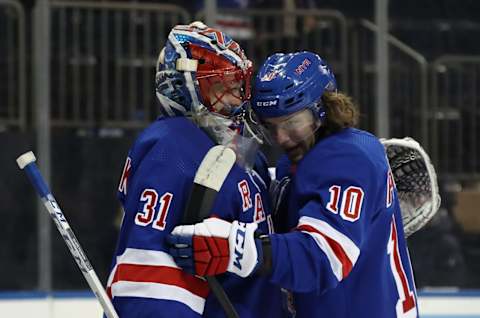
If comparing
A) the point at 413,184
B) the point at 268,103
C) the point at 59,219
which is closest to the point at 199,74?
the point at 268,103

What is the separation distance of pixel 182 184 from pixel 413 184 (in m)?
0.67

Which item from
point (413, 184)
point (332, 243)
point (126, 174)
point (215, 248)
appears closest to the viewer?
point (215, 248)

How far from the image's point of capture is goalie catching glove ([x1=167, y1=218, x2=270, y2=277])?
7.11 feet

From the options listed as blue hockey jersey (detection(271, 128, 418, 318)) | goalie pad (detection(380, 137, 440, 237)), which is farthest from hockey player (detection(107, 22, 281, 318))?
goalie pad (detection(380, 137, 440, 237))

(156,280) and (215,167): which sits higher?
(215,167)

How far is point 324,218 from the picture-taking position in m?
2.28

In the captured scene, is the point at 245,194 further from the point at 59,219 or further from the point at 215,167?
the point at 59,219

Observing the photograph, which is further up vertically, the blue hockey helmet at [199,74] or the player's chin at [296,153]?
the blue hockey helmet at [199,74]

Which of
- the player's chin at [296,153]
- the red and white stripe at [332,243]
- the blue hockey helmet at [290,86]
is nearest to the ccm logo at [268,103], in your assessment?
the blue hockey helmet at [290,86]

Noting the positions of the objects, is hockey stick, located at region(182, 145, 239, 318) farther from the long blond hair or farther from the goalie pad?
the goalie pad

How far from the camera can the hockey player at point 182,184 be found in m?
2.24

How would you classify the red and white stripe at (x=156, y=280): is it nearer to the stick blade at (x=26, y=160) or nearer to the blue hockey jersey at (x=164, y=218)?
the blue hockey jersey at (x=164, y=218)

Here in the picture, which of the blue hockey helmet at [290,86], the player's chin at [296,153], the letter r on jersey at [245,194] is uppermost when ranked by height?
the blue hockey helmet at [290,86]

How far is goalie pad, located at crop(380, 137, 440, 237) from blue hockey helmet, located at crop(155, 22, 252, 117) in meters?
0.45
